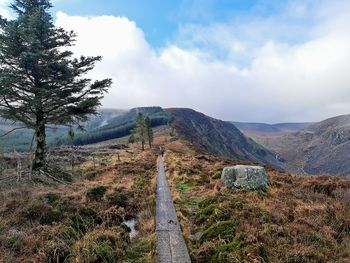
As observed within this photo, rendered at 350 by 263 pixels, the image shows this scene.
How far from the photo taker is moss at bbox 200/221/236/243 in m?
10.8

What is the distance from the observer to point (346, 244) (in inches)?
391

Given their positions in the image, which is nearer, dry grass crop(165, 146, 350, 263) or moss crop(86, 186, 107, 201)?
dry grass crop(165, 146, 350, 263)

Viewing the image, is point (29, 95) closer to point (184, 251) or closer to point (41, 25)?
point (41, 25)

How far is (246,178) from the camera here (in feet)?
65.1

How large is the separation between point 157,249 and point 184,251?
846 mm

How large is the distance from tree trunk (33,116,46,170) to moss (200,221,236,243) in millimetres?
16323

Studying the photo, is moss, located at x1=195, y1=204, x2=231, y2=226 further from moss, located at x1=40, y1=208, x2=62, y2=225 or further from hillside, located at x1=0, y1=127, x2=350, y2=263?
moss, located at x1=40, y1=208, x2=62, y2=225

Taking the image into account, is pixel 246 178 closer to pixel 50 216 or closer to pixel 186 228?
pixel 186 228

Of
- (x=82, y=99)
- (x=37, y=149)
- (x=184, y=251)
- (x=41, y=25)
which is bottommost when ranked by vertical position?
(x=184, y=251)

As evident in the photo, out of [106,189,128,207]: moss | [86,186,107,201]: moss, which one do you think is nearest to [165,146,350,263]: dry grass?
A: [106,189,128,207]: moss

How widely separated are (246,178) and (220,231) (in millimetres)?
8969

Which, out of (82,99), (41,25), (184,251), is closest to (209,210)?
(184,251)

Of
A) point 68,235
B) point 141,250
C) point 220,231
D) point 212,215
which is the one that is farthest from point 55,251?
point 212,215

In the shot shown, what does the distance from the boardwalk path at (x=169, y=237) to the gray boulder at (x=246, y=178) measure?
4100 millimetres
